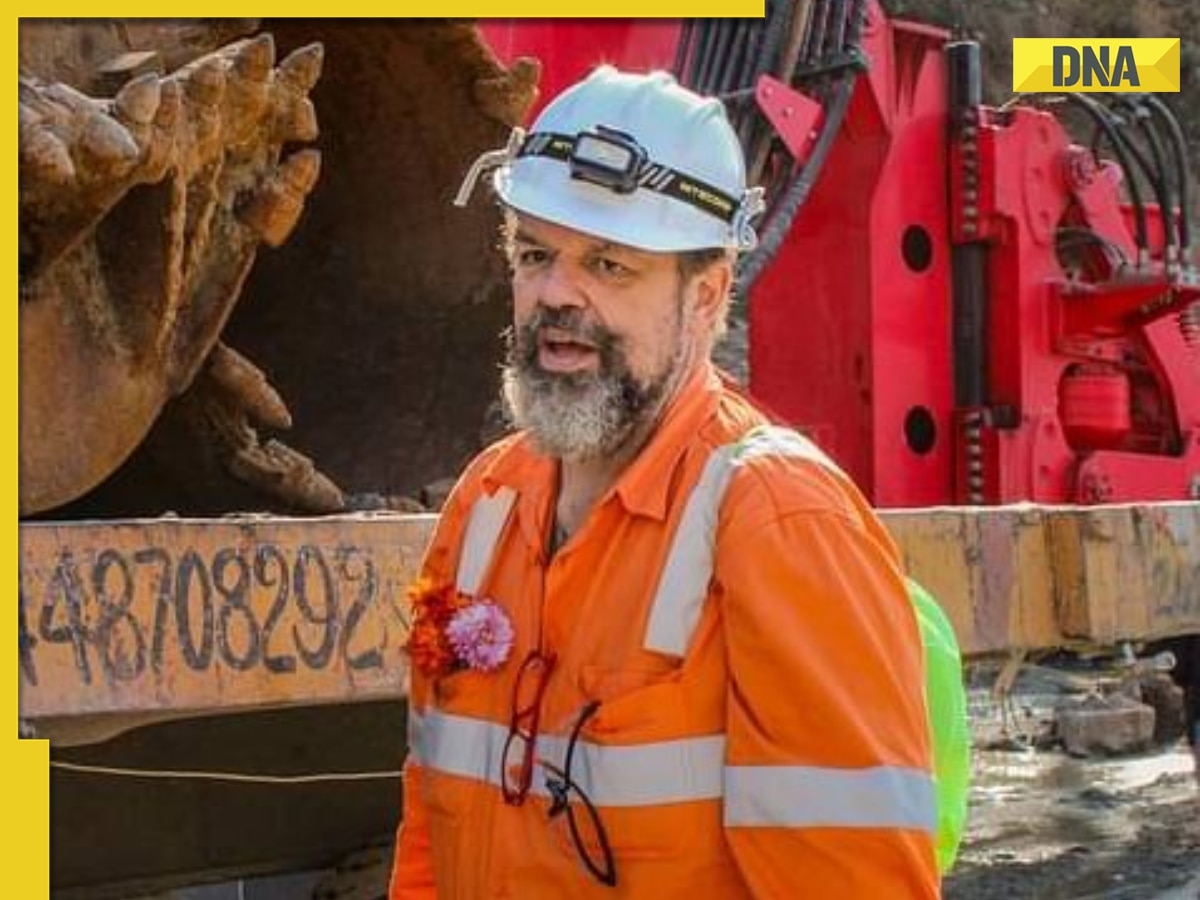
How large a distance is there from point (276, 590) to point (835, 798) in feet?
3.25

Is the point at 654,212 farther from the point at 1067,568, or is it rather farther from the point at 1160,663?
the point at 1160,663

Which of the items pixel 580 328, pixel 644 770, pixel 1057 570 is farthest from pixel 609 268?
pixel 1057 570

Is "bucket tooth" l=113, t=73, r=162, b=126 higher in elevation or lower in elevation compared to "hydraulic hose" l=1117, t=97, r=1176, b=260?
lower

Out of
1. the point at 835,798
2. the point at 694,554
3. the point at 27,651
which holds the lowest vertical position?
the point at 835,798

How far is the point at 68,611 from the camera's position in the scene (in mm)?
2309

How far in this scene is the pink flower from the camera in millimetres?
2002

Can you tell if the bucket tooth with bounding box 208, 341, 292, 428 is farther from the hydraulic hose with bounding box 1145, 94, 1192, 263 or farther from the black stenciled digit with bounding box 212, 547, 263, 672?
the hydraulic hose with bounding box 1145, 94, 1192, 263

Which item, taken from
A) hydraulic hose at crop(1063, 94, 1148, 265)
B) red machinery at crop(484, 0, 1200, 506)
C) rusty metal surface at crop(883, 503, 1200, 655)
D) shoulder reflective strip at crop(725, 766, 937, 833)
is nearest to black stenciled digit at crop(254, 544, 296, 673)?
shoulder reflective strip at crop(725, 766, 937, 833)

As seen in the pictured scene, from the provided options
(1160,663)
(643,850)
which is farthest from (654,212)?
(1160,663)

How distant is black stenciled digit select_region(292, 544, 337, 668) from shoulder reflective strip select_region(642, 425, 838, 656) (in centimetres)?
81

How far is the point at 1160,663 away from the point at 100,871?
2.81 meters

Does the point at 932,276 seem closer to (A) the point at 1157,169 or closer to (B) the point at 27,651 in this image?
(A) the point at 1157,169

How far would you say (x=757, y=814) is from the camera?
1767mm

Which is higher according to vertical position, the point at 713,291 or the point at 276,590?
the point at 713,291
